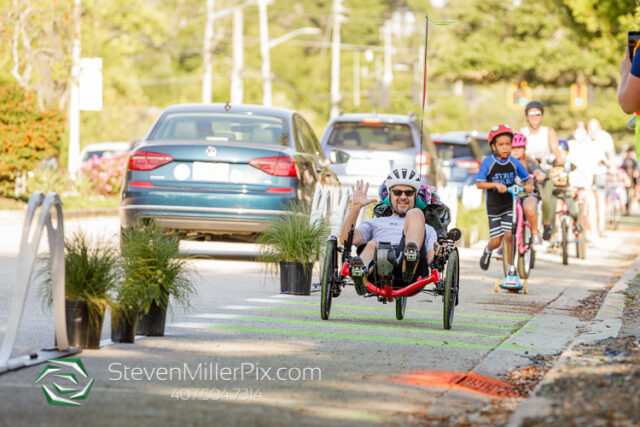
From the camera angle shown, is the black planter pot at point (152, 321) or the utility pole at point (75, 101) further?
the utility pole at point (75, 101)

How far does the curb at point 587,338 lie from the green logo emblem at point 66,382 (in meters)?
1.92

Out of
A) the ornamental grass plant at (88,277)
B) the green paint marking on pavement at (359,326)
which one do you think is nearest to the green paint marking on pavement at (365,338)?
the green paint marking on pavement at (359,326)

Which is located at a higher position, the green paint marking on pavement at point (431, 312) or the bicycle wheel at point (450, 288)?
the bicycle wheel at point (450, 288)

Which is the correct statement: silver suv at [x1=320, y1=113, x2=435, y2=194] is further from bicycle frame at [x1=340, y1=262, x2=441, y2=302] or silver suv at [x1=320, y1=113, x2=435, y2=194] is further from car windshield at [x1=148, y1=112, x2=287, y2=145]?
bicycle frame at [x1=340, y1=262, x2=441, y2=302]

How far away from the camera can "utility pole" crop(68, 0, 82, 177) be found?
28422mm

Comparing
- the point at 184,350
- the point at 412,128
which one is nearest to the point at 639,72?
the point at 184,350

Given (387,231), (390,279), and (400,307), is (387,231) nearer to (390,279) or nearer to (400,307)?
(400,307)

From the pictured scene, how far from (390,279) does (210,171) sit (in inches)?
189

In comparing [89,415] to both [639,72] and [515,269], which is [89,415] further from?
[515,269]

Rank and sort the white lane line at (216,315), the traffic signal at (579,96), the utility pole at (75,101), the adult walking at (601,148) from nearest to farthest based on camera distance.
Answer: the white lane line at (216,315) < the adult walking at (601,148) < the utility pole at (75,101) < the traffic signal at (579,96)

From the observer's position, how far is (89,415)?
550cm

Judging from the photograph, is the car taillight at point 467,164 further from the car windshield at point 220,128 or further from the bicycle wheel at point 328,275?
the bicycle wheel at point 328,275

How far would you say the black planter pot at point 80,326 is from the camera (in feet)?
23.2

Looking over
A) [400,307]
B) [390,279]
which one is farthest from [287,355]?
[400,307]
